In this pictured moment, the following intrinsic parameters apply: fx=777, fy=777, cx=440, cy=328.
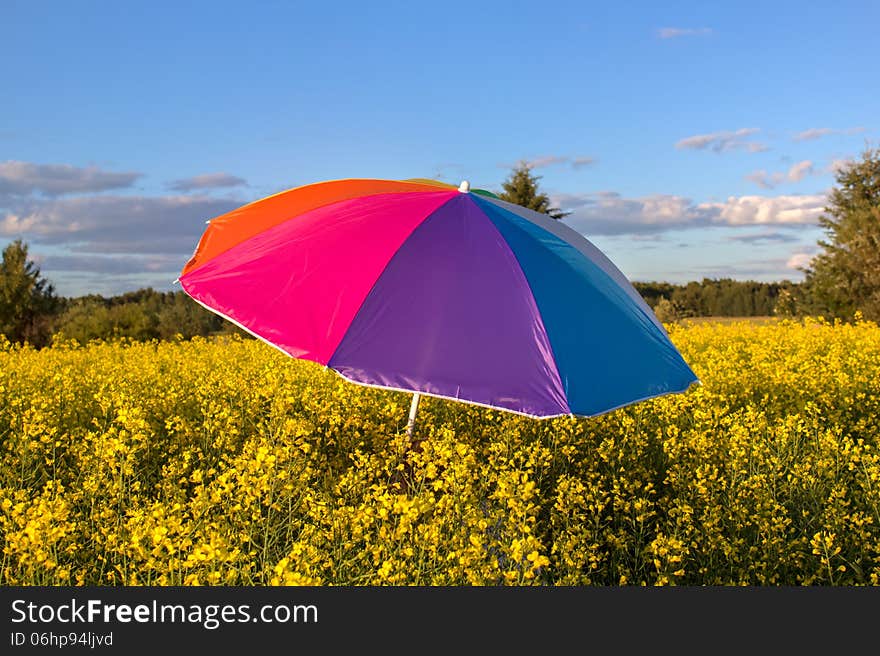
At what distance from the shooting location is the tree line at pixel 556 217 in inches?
1205

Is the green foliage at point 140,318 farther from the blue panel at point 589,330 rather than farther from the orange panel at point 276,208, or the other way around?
the blue panel at point 589,330

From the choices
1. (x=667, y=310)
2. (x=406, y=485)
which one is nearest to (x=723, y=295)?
(x=667, y=310)

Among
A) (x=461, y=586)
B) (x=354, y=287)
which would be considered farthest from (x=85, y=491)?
(x=461, y=586)

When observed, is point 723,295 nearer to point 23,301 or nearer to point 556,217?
point 556,217

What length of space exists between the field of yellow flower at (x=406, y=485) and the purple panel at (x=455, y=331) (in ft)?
1.60

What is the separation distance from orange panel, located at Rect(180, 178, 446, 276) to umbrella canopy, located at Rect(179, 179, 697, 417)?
18mm

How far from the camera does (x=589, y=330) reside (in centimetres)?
396

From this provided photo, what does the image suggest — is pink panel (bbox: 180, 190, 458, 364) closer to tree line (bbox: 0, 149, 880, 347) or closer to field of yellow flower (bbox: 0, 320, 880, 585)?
field of yellow flower (bbox: 0, 320, 880, 585)

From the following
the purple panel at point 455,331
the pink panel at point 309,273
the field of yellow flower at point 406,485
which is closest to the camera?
the field of yellow flower at point 406,485

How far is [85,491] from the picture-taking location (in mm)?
4484

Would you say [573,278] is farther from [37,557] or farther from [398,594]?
[37,557]

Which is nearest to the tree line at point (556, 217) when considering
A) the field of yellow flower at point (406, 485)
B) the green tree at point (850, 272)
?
the green tree at point (850, 272)

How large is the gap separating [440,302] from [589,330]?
808 mm

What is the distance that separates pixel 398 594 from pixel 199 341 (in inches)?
381
